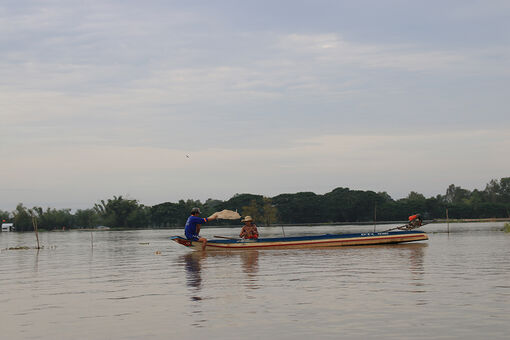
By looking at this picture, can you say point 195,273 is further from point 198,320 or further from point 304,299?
point 198,320

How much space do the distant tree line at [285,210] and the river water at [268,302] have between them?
128111mm

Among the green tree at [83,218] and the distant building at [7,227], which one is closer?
the distant building at [7,227]

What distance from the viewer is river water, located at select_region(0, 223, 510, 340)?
10609 mm

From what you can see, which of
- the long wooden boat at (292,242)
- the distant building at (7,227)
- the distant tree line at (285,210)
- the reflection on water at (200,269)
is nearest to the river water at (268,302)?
the reflection on water at (200,269)

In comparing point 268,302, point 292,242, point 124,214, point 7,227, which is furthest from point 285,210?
point 268,302

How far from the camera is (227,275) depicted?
65.7 feet

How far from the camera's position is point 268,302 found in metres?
13.6

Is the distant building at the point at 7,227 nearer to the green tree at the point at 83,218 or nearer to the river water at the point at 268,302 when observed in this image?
the green tree at the point at 83,218

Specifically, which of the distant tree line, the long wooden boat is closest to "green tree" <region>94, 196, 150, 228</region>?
the distant tree line

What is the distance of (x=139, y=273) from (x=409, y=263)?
1014cm

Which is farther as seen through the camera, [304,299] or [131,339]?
[304,299]

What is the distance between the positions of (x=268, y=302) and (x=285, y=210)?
14703 centimetres

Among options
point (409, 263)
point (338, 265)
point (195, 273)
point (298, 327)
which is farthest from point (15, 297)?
point (409, 263)

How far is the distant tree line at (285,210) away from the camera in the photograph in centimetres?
14800
